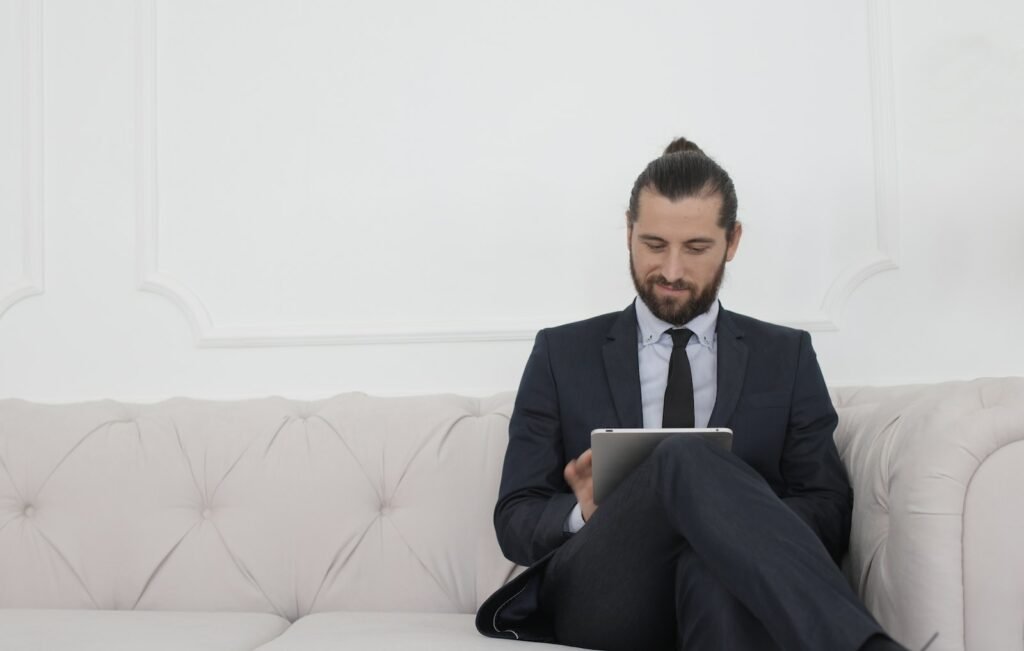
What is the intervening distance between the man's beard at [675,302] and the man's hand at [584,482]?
39 cm

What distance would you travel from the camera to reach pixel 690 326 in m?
2.11

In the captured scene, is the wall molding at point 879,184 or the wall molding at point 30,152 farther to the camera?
the wall molding at point 30,152

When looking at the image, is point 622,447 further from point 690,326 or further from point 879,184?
point 879,184

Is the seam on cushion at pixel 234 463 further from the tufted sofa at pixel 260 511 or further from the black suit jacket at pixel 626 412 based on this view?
the black suit jacket at pixel 626 412

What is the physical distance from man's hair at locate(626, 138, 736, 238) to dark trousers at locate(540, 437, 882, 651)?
0.68m

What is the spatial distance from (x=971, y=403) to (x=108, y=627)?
1.49m

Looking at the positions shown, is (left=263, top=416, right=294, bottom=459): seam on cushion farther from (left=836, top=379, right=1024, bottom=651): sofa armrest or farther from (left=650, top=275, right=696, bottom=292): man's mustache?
(left=836, top=379, right=1024, bottom=651): sofa armrest

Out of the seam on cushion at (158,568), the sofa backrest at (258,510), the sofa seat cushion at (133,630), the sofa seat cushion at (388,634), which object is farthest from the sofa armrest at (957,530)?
the seam on cushion at (158,568)

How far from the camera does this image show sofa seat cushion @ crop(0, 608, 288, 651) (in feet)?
5.62

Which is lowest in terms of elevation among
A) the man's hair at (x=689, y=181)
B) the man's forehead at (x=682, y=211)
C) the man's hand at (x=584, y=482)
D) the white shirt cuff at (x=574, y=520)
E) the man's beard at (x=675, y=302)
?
the white shirt cuff at (x=574, y=520)

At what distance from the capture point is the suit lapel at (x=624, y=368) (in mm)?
2037

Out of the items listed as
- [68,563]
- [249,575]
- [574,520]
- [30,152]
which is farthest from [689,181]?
[30,152]

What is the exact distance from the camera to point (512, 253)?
2537 millimetres

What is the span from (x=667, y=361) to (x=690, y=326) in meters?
0.08
